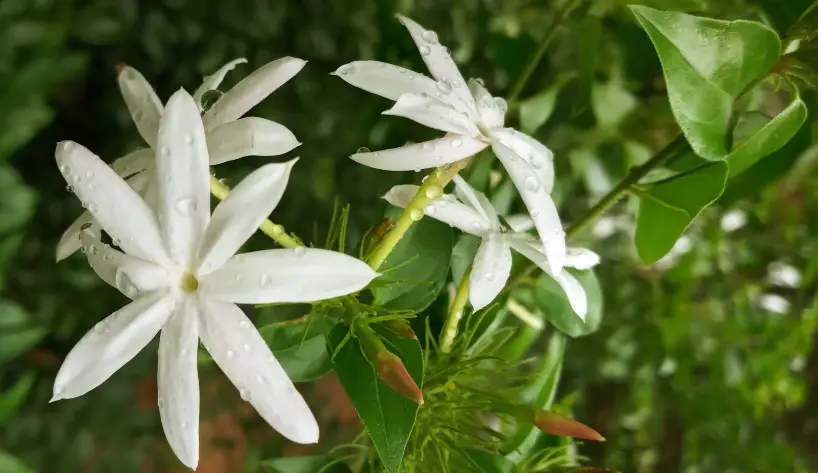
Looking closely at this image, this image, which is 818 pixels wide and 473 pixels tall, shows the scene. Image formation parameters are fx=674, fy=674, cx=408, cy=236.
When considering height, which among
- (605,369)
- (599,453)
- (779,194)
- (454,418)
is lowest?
(599,453)

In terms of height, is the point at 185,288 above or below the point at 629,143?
above

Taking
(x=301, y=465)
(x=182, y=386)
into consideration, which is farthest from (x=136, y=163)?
(x=301, y=465)

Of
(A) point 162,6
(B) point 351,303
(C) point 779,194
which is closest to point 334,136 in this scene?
(A) point 162,6

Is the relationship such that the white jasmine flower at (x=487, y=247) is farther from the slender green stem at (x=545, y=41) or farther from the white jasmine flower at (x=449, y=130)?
the slender green stem at (x=545, y=41)

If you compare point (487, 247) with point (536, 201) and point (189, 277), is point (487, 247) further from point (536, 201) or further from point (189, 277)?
point (189, 277)

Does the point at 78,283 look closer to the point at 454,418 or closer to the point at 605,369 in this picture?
the point at 454,418

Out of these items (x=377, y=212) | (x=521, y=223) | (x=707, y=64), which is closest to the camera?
(x=707, y=64)

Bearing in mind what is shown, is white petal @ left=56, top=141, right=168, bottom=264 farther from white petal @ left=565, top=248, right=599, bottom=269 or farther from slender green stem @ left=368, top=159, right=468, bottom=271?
white petal @ left=565, top=248, right=599, bottom=269
